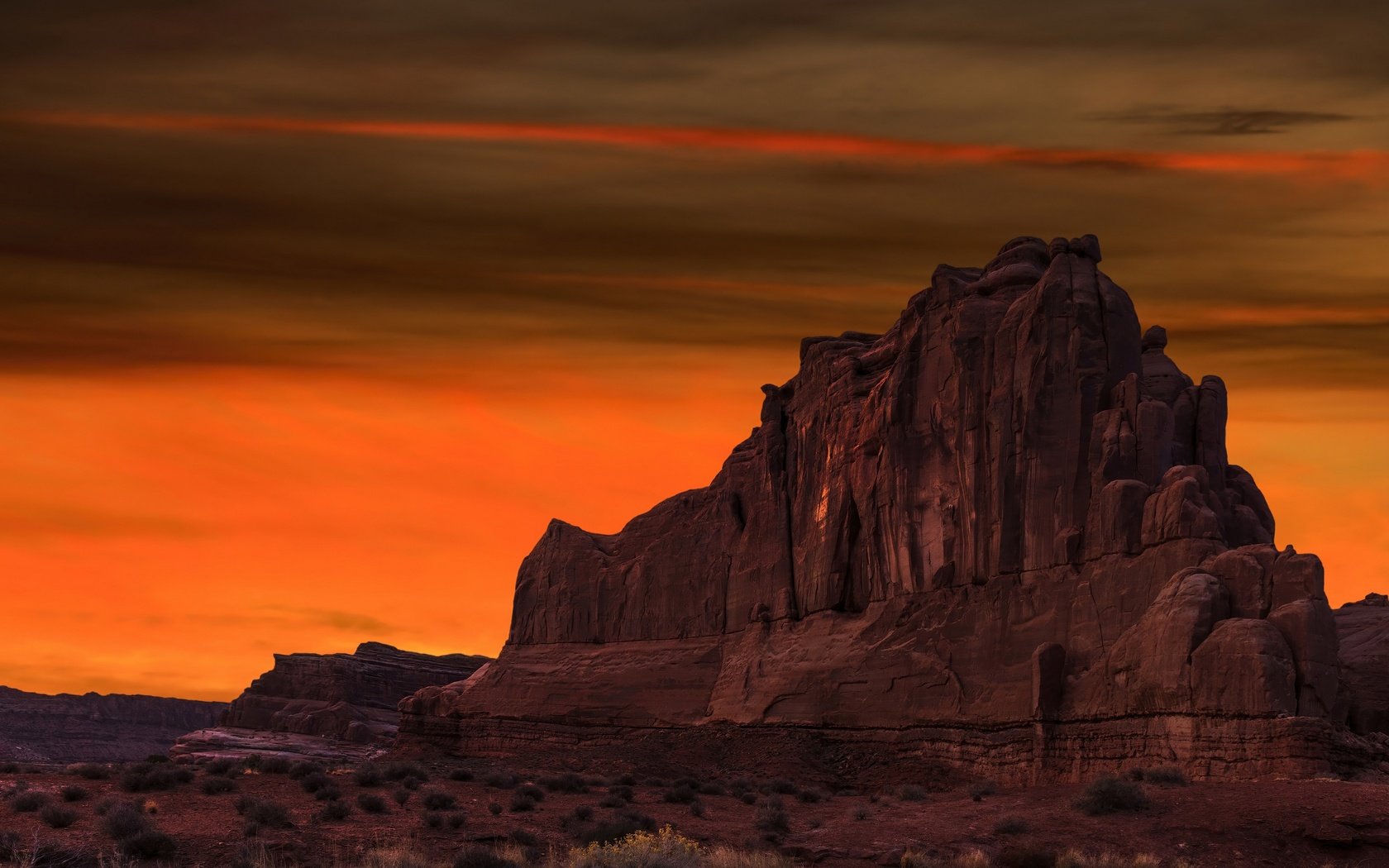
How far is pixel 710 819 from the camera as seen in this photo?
145ft

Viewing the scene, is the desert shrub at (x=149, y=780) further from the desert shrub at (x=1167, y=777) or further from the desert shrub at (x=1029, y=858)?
the desert shrub at (x=1167, y=777)

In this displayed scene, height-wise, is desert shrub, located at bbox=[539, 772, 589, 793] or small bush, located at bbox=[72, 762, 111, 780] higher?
desert shrub, located at bbox=[539, 772, 589, 793]

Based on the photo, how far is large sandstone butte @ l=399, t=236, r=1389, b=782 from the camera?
4625 cm

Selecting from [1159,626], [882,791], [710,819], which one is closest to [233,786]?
[710,819]

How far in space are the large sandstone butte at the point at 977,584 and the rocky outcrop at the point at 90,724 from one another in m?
84.9

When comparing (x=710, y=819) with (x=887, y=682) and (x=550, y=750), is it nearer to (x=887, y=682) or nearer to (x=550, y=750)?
(x=887, y=682)

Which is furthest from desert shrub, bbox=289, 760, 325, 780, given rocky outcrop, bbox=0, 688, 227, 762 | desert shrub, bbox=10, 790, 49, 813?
rocky outcrop, bbox=0, 688, 227, 762

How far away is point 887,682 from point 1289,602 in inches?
870

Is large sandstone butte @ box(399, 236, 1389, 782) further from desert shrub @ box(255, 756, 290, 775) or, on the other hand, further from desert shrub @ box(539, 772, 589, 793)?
desert shrub @ box(255, 756, 290, 775)

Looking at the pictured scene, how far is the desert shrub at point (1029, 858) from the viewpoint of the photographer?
33.0m

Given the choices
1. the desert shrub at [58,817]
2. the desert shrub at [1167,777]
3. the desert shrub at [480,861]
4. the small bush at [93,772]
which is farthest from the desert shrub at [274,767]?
the desert shrub at [1167,777]

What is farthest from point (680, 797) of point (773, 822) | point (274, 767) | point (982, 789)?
point (274, 767)

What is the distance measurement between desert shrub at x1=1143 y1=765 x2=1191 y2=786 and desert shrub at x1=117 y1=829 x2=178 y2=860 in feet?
79.3

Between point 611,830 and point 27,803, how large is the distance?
14312 mm
